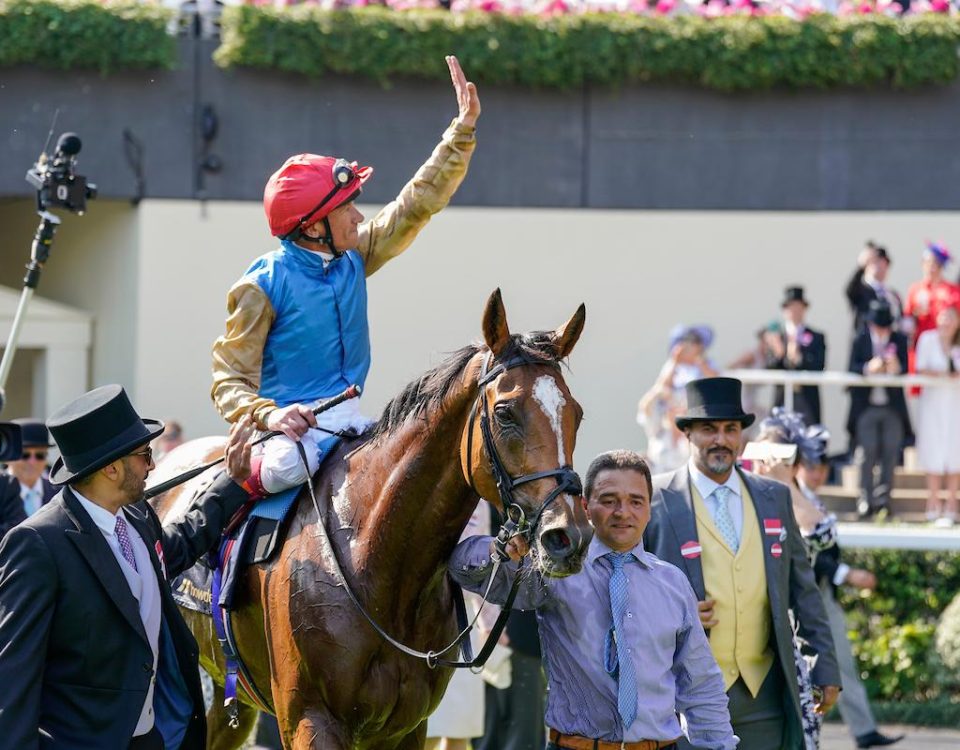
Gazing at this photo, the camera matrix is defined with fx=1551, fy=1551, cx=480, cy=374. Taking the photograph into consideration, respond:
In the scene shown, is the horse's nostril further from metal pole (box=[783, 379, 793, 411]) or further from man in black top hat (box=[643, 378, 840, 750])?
metal pole (box=[783, 379, 793, 411])

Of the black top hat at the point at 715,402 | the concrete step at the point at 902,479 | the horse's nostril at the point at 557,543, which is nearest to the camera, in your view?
the horse's nostril at the point at 557,543

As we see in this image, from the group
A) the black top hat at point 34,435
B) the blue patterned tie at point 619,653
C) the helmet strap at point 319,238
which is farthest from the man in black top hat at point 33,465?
the blue patterned tie at point 619,653

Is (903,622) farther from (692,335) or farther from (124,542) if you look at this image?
(124,542)

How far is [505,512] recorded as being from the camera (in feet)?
13.8

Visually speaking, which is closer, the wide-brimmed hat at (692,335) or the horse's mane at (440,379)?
the horse's mane at (440,379)

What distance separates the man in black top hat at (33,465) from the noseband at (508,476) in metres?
4.23

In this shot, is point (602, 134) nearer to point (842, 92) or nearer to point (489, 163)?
point (489, 163)

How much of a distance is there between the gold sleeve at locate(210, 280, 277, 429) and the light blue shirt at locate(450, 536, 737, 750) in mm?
918

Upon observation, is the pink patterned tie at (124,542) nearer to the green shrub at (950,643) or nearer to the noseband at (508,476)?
the noseband at (508,476)

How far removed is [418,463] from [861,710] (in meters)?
5.13

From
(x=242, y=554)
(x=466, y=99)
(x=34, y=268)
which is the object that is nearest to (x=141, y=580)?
(x=242, y=554)

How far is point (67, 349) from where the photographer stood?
13.9 meters

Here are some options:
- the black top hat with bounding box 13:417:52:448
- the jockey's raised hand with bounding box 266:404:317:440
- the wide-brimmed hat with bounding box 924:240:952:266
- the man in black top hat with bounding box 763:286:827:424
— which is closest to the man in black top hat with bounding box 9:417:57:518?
the black top hat with bounding box 13:417:52:448

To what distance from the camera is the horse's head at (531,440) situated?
402 centimetres
